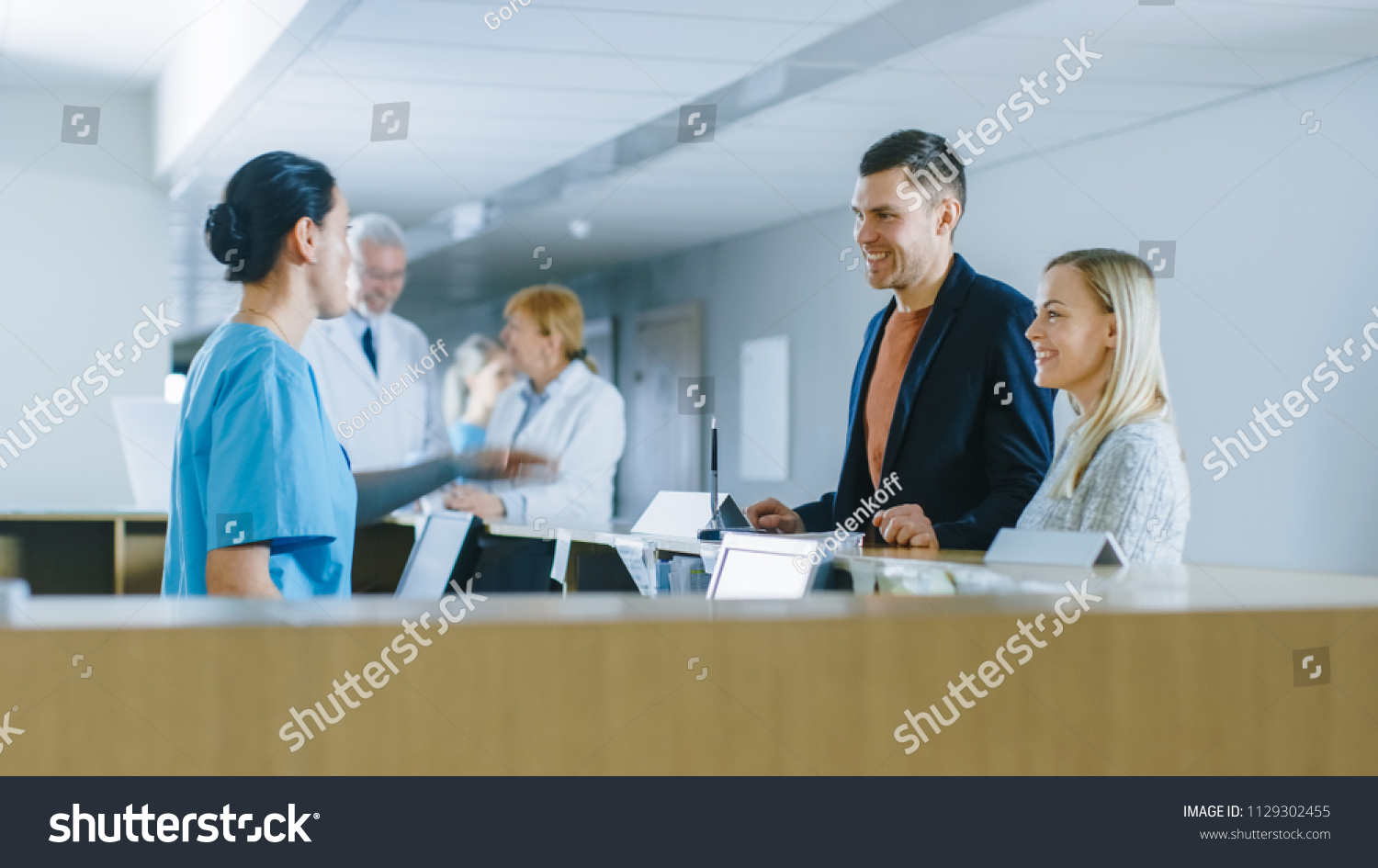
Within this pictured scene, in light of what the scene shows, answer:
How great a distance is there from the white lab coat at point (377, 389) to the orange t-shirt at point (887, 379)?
88 centimetres

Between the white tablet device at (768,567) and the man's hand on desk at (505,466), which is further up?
the man's hand on desk at (505,466)

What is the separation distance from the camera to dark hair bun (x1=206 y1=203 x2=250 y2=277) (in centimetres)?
131

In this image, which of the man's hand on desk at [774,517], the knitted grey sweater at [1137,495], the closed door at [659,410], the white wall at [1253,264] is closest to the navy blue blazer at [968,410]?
the man's hand on desk at [774,517]

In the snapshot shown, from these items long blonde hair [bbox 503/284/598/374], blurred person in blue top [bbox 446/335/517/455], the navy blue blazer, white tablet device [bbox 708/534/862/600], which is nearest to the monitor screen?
white tablet device [bbox 708/534/862/600]

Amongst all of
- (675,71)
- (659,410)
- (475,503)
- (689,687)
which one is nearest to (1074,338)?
(689,687)

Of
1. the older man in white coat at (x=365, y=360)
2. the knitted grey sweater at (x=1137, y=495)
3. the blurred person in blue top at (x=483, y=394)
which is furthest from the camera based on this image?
the blurred person in blue top at (x=483, y=394)

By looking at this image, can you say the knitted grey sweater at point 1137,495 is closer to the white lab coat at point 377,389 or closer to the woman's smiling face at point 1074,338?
the woman's smiling face at point 1074,338

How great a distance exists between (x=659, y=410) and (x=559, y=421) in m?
5.94

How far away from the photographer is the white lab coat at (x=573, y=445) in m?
2.96

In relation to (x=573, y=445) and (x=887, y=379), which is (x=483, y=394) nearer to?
(x=573, y=445)

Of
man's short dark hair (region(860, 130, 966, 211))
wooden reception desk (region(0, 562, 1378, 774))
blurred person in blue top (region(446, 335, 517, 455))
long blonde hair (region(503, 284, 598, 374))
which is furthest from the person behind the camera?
blurred person in blue top (region(446, 335, 517, 455))

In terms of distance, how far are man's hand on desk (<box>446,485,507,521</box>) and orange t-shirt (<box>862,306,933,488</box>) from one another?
1.04 meters

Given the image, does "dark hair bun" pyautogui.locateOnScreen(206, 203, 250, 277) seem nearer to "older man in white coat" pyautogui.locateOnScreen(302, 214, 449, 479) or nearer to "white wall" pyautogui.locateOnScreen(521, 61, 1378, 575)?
"older man in white coat" pyautogui.locateOnScreen(302, 214, 449, 479)

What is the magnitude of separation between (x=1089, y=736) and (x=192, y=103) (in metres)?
4.34
